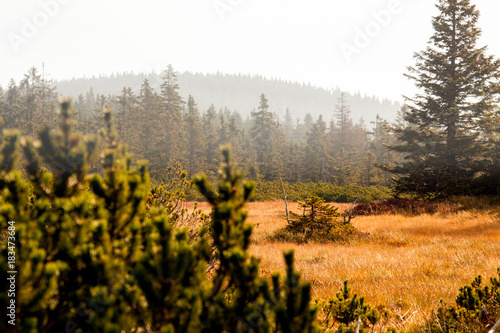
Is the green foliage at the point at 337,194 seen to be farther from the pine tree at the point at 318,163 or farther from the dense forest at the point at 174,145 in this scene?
the pine tree at the point at 318,163

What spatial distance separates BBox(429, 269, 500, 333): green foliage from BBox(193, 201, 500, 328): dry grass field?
370 millimetres

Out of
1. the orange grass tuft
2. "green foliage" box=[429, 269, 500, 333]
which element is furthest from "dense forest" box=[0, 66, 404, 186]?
"green foliage" box=[429, 269, 500, 333]

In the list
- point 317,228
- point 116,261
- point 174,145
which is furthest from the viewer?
point 174,145

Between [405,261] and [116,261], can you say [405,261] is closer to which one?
[405,261]

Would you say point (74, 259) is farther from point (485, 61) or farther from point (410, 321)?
point (485, 61)

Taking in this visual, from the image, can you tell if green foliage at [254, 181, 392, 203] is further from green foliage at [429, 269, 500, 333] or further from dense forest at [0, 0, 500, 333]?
green foliage at [429, 269, 500, 333]

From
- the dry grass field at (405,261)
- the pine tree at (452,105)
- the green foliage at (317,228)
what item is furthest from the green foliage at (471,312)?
the pine tree at (452,105)

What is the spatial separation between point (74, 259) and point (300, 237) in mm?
8805

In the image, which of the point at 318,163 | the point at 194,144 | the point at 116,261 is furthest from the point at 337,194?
the point at 194,144

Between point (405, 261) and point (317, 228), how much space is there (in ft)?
11.9

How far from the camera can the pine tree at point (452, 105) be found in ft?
54.9

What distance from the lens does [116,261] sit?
1291 mm

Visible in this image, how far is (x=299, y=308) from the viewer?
1.25m

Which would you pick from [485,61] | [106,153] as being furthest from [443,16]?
[106,153]
